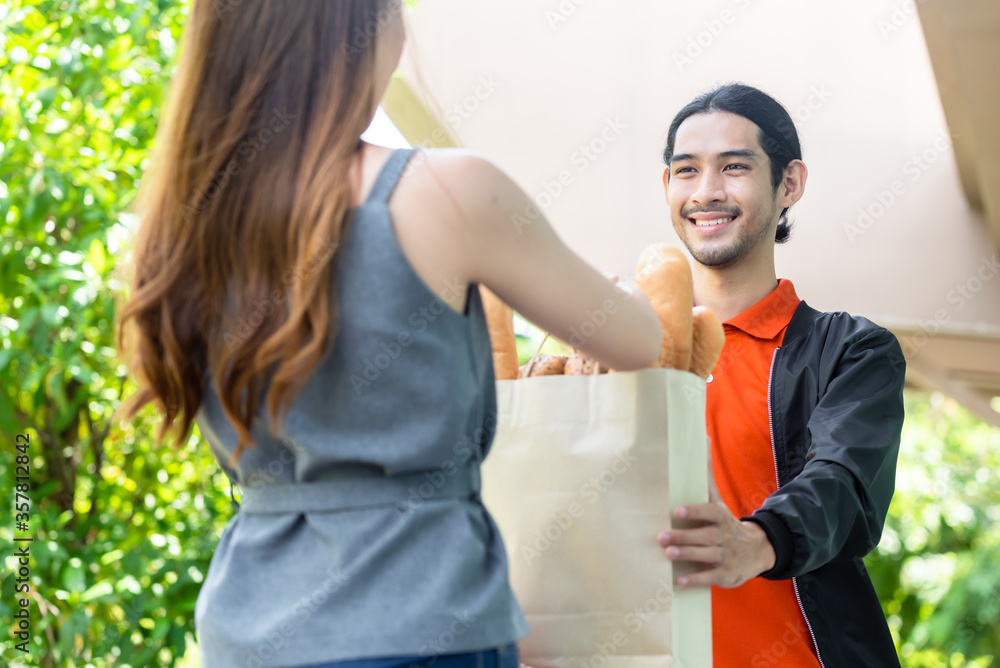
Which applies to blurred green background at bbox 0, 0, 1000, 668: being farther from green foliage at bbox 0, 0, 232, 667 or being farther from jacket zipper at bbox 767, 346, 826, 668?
jacket zipper at bbox 767, 346, 826, 668

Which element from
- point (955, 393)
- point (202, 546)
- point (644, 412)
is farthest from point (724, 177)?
point (955, 393)

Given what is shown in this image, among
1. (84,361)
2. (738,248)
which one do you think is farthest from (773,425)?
(84,361)

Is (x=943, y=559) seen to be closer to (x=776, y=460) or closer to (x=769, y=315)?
(x=769, y=315)

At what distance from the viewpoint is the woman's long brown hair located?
836 mm

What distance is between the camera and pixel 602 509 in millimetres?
1131

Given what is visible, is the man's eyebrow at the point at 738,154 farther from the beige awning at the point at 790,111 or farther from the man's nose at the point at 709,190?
the beige awning at the point at 790,111

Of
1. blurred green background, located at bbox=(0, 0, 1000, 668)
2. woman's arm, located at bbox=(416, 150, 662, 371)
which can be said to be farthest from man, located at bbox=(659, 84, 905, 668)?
blurred green background, located at bbox=(0, 0, 1000, 668)

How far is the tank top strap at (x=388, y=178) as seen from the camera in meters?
0.86

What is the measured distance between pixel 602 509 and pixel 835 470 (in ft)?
1.61

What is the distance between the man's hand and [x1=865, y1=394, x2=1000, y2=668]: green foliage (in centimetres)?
470

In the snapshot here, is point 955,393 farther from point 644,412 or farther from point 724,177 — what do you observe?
point 644,412

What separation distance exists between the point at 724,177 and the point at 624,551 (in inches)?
40.4

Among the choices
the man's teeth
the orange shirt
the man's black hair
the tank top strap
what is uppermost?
the man's black hair

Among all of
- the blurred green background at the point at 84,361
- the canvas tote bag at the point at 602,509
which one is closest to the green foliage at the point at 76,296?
the blurred green background at the point at 84,361
